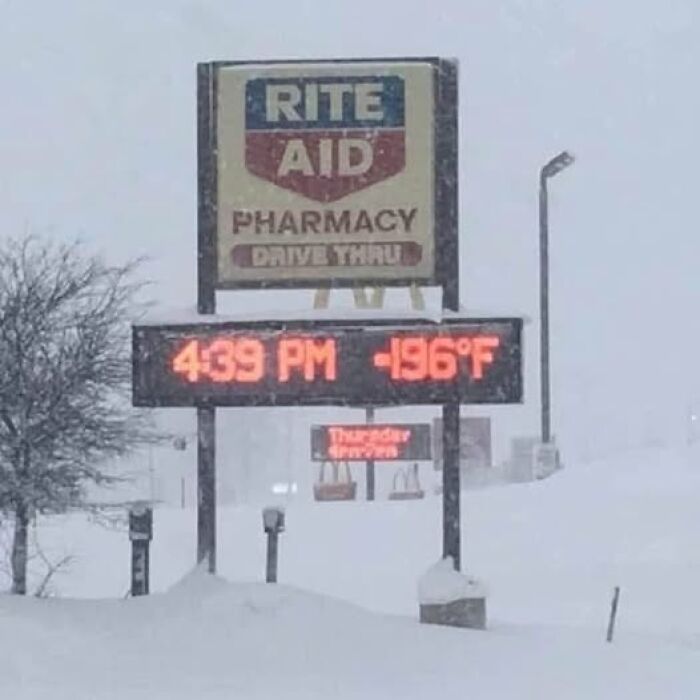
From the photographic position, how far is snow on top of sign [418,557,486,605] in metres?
17.7

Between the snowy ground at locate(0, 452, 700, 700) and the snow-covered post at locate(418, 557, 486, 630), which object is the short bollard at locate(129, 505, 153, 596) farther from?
the snow-covered post at locate(418, 557, 486, 630)

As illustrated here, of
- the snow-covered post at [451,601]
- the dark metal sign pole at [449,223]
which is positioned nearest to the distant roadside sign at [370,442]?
the dark metal sign pole at [449,223]

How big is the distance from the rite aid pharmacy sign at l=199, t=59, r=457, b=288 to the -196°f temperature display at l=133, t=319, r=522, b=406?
96 centimetres

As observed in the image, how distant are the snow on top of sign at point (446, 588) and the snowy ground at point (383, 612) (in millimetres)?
423

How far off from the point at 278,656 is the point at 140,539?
2.98 meters

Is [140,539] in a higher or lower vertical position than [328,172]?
lower

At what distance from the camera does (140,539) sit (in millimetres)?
17500

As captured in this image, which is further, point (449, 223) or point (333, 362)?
point (449, 223)

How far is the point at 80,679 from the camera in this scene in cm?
1335

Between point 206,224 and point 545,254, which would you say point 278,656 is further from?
point 545,254

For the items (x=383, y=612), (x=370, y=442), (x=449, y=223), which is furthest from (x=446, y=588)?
(x=370, y=442)

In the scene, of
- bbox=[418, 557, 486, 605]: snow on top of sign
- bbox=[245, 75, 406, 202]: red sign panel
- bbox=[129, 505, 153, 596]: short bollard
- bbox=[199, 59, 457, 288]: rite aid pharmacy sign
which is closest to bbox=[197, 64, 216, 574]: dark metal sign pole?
bbox=[199, 59, 457, 288]: rite aid pharmacy sign

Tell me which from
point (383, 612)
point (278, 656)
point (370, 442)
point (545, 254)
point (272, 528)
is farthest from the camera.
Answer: point (370, 442)

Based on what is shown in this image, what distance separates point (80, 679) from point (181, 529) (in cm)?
2202
